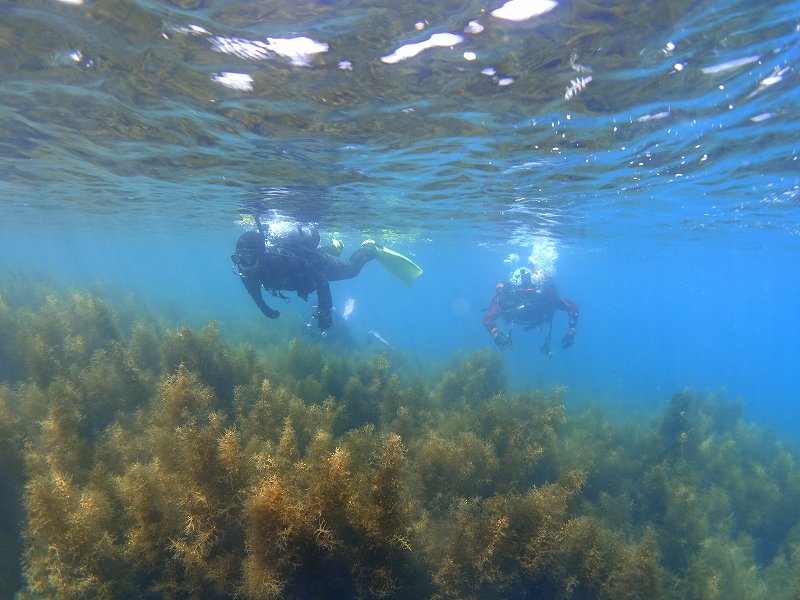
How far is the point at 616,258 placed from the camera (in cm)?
4494

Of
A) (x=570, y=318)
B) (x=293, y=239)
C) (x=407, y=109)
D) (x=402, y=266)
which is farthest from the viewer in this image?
(x=402, y=266)

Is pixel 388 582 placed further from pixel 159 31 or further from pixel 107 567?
pixel 159 31

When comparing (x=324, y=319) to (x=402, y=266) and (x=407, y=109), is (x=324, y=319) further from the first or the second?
(x=402, y=266)

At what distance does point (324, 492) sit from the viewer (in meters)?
3.69

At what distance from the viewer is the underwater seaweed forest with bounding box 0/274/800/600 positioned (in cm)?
373

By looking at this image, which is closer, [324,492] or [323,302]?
[324,492]

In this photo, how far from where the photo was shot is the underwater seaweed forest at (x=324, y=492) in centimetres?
373

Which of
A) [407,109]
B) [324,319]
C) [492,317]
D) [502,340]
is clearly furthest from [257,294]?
[492,317]

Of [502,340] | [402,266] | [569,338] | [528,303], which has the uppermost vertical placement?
[402,266]

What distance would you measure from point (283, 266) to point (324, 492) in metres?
8.12

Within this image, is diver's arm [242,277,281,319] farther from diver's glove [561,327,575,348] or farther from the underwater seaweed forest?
diver's glove [561,327,575,348]

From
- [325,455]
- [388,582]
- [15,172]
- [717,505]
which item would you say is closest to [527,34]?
[325,455]

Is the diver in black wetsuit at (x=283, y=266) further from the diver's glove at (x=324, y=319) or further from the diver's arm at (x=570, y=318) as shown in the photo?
the diver's arm at (x=570, y=318)

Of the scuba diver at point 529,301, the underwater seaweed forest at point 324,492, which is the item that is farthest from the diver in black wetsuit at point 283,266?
the scuba diver at point 529,301
